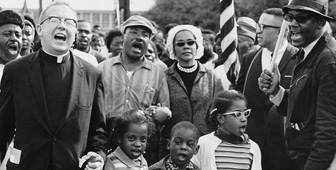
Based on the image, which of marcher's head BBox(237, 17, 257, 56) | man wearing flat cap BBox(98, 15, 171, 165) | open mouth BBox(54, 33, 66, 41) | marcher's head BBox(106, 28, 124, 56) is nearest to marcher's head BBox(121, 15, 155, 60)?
man wearing flat cap BBox(98, 15, 171, 165)

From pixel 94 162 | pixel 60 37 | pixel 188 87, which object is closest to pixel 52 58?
pixel 60 37

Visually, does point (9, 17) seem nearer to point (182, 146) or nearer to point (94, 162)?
point (182, 146)

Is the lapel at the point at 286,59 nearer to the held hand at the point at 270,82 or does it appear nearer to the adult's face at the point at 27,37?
the held hand at the point at 270,82

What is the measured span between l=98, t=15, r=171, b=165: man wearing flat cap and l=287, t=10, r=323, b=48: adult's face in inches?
84.2

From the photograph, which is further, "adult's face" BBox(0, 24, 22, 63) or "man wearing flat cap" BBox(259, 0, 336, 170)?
"adult's face" BBox(0, 24, 22, 63)

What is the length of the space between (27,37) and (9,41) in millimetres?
1364

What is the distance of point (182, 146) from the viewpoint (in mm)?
6938

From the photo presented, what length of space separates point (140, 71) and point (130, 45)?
31cm

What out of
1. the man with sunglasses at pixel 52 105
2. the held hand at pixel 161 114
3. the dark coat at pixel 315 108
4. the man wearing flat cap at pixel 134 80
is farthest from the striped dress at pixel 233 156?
the man with sunglasses at pixel 52 105

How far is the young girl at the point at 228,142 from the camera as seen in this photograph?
7039 millimetres

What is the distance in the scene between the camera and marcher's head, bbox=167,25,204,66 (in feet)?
26.8

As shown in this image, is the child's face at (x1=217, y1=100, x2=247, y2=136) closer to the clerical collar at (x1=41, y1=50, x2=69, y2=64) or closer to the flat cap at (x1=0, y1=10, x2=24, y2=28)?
the clerical collar at (x1=41, y1=50, x2=69, y2=64)

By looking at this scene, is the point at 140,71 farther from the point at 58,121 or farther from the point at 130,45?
the point at 58,121

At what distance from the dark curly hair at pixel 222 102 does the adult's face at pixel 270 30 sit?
0.98 meters
